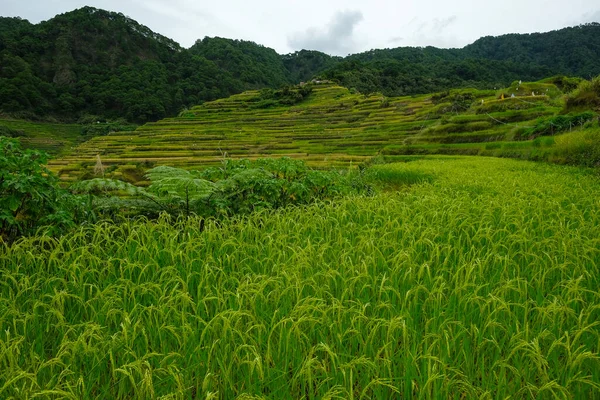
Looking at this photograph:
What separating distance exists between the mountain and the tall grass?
57115mm

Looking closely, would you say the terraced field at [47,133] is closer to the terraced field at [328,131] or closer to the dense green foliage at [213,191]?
the terraced field at [328,131]

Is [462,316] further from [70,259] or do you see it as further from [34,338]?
[70,259]

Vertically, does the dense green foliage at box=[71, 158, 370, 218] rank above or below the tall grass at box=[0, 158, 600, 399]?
above

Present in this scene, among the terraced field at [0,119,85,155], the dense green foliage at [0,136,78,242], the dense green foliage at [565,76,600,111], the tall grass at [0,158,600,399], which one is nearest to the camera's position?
the tall grass at [0,158,600,399]

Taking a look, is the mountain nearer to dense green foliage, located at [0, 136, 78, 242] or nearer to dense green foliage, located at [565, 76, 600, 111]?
dense green foliage, located at [565, 76, 600, 111]

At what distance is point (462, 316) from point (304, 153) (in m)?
26.0

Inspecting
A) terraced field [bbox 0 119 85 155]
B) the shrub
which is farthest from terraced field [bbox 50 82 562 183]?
terraced field [bbox 0 119 85 155]

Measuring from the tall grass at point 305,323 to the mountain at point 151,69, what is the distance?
2249 inches

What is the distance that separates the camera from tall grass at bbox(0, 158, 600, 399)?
1.89m

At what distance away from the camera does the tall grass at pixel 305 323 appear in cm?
189

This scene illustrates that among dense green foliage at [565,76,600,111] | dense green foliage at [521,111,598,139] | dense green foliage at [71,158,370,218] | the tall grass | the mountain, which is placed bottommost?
the tall grass

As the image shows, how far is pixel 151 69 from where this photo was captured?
65.3 meters

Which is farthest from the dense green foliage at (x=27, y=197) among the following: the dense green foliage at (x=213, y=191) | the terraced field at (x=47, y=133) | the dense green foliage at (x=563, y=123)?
the terraced field at (x=47, y=133)

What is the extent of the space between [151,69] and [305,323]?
71.5 meters
